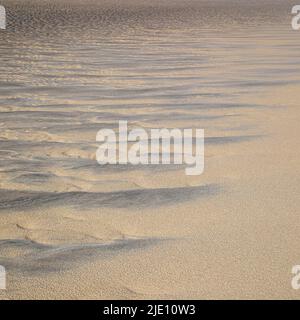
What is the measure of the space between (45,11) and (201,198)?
10.7m

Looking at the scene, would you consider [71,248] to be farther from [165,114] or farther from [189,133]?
[165,114]

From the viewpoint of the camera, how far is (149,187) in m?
2.62

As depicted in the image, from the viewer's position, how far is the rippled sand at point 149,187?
191 centimetres

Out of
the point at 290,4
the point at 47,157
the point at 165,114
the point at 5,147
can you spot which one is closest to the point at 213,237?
the point at 47,157

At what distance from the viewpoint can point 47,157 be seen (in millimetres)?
3039

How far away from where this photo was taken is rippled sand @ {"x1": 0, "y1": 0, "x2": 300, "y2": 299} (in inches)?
75.1

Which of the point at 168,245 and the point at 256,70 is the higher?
the point at 256,70

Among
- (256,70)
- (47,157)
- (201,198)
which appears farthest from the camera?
(256,70)
